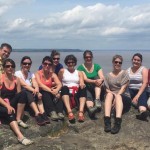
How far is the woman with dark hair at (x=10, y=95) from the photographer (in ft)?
28.9

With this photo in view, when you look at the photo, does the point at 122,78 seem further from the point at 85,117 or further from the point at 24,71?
the point at 24,71

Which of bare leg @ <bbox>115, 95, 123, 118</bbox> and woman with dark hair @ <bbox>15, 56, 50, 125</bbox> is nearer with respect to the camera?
bare leg @ <bbox>115, 95, 123, 118</bbox>

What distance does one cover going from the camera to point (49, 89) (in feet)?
32.4

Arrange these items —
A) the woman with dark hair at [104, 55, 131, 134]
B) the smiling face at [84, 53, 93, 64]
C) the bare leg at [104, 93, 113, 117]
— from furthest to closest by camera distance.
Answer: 1. the smiling face at [84, 53, 93, 64]
2. the woman with dark hair at [104, 55, 131, 134]
3. the bare leg at [104, 93, 113, 117]

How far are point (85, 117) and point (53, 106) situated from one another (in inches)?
42.5

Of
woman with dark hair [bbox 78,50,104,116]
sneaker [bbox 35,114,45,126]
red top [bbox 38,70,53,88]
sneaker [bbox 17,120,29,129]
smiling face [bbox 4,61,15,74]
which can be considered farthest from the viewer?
woman with dark hair [bbox 78,50,104,116]

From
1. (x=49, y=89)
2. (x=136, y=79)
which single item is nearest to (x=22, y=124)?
(x=49, y=89)

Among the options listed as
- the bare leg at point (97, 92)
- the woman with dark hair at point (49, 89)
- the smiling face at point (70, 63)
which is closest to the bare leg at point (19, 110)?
the woman with dark hair at point (49, 89)

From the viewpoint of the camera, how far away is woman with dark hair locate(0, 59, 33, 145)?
28.9 feet

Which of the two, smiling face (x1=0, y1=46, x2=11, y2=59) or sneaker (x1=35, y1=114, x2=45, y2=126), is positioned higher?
smiling face (x1=0, y1=46, x2=11, y2=59)

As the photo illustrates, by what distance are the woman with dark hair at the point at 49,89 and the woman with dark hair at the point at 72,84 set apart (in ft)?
0.77

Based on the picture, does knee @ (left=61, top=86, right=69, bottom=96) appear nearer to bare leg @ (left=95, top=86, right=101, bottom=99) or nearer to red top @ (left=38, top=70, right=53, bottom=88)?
red top @ (left=38, top=70, right=53, bottom=88)

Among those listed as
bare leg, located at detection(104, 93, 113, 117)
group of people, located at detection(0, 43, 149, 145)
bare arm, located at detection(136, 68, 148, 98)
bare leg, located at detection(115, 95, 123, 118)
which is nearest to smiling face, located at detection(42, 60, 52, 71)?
group of people, located at detection(0, 43, 149, 145)

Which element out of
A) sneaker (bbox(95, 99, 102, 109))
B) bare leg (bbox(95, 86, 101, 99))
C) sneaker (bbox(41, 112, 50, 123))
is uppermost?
bare leg (bbox(95, 86, 101, 99))
